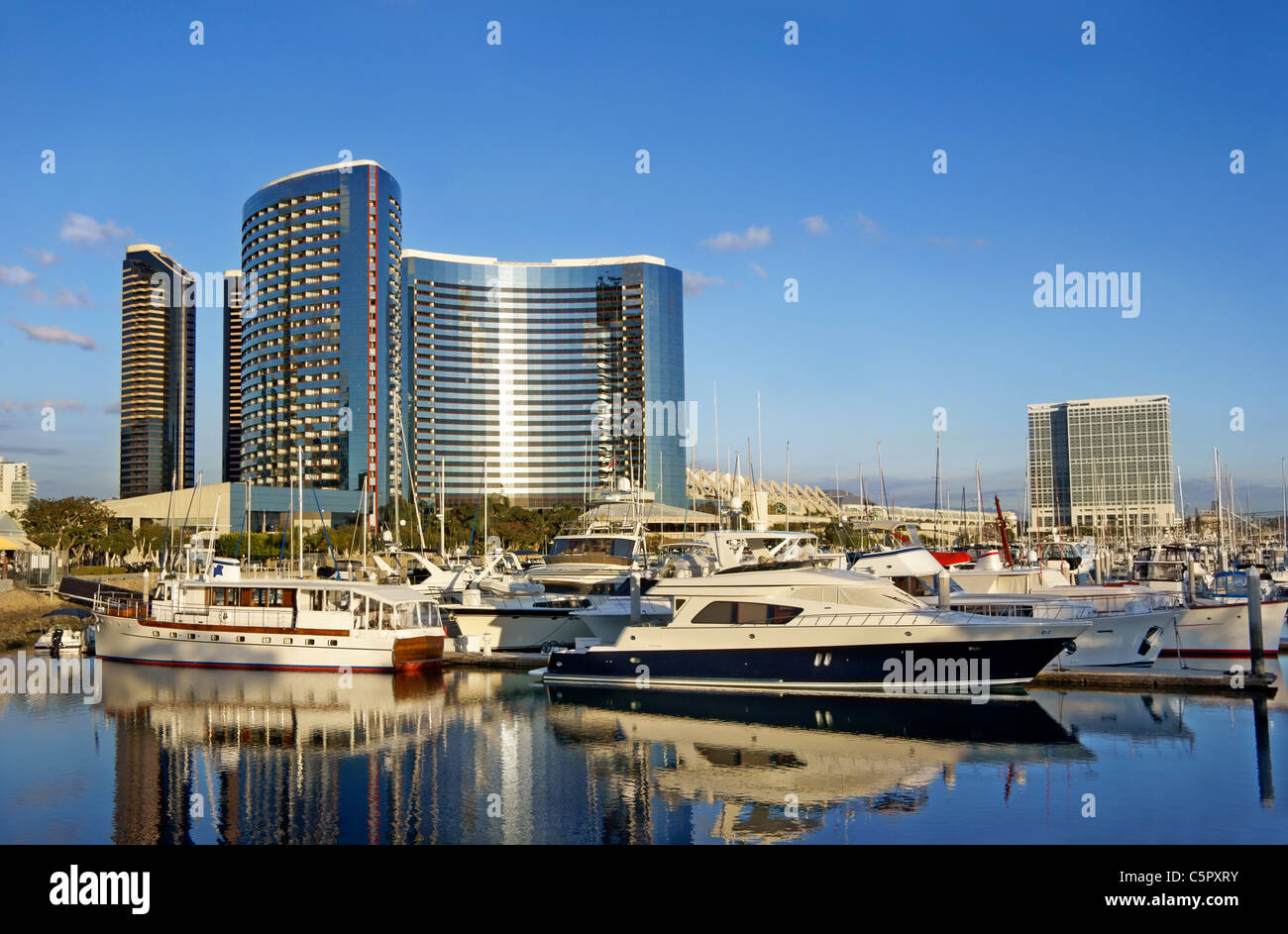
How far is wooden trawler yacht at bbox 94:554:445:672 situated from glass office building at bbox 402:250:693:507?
124119 mm

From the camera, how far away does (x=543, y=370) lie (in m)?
168

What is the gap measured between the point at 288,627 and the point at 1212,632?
32.2 meters

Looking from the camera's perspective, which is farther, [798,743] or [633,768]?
[798,743]

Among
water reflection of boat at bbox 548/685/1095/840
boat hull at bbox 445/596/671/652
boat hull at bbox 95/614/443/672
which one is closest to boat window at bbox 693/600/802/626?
water reflection of boat at bbox 548/685/1095/840

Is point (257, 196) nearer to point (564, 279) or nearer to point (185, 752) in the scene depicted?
point (564, 279)

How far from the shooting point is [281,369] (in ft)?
484

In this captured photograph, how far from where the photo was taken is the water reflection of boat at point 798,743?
1806 cm

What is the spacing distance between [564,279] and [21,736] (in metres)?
150

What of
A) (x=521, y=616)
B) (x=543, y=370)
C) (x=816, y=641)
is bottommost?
(x=521, y=616)

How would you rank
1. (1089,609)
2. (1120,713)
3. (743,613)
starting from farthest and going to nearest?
(1089,609), (743,613), (1120,713)

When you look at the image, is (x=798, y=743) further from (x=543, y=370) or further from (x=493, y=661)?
(x=543, y=370)

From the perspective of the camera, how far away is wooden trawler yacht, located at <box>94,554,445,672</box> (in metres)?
34.1

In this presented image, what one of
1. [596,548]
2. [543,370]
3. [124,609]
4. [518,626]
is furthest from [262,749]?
[543,370]
